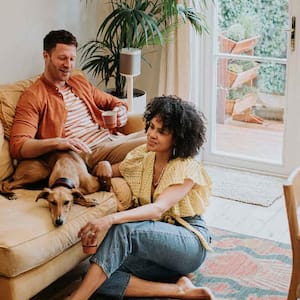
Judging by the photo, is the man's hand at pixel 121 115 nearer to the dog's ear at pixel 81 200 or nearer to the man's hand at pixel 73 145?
the man's hand at pixel 73 145

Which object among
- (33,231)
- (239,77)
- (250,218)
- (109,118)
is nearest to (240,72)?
(239,77)

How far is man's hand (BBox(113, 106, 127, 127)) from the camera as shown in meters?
3.44

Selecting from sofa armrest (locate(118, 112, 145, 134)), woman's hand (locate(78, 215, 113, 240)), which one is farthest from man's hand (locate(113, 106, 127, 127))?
woman's hand (locate(78, 215, 113, 240))

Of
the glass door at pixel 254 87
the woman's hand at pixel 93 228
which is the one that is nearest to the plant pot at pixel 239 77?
the glass door at pixel 254 87

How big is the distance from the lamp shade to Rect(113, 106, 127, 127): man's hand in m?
0.34

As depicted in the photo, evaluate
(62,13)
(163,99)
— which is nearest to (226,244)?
(163,99)

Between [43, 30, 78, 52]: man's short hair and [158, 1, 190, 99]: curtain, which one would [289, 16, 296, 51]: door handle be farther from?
[43, 30, 78, 52]: man's short hair

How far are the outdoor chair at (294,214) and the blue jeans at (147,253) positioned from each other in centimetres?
52

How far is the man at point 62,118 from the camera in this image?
3.07 meters

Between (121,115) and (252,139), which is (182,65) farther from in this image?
(121,115)

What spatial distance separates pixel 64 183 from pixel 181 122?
59cm

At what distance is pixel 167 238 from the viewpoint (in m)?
2.68

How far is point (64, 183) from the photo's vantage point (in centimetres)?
284

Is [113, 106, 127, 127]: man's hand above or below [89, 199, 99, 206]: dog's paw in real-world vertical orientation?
above
